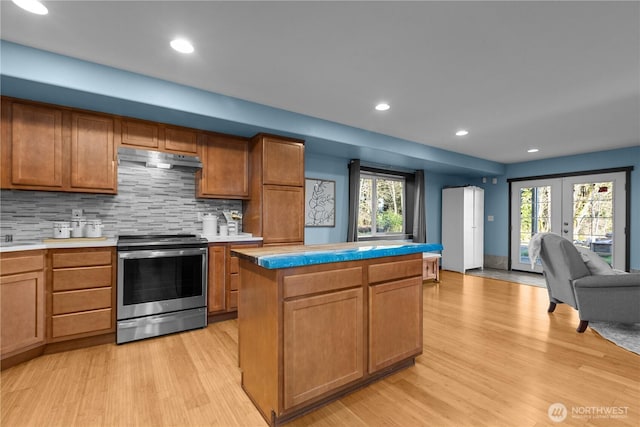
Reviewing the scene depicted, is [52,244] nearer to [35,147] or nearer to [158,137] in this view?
[35,147]

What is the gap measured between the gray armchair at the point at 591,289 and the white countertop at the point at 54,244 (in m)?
4.53

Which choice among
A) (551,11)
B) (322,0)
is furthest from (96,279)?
(551,11)

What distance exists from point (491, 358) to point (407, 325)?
0.86 meters

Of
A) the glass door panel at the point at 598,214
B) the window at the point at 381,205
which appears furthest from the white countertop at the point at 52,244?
the glass door panel at the point at 598,214

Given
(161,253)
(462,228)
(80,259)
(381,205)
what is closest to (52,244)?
(80,259)

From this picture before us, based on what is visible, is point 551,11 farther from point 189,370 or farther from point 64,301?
point 64,301

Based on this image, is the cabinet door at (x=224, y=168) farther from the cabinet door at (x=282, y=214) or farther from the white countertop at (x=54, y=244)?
the white countertop at (x=54, y=244)

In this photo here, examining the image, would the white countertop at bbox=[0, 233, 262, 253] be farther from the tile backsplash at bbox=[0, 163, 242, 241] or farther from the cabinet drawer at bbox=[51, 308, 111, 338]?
the cabinet drawer at bbox=[51, 308, 111, 338]

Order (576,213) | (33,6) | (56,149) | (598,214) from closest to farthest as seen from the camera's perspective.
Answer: (33,6)
(56,149)
(598,214)
(576,213)

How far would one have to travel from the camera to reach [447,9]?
5.87 feet

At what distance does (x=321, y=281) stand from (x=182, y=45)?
200cm

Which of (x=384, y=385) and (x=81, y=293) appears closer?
(x=384, y=385)

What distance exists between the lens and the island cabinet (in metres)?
1.60

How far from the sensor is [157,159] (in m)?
3.15
